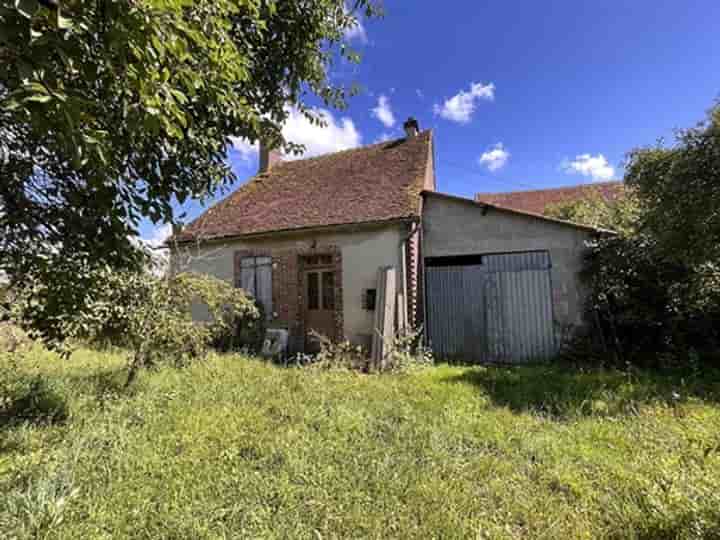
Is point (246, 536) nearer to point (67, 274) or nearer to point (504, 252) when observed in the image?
point (67, 274)

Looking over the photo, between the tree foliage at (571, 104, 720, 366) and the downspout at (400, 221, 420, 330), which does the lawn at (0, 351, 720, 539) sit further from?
the downspout at (400, 221, 420, 330)

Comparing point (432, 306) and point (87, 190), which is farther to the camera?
point (432, 306)

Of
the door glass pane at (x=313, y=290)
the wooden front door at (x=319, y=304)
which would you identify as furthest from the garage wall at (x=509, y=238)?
the door glass pane at (x=313, y=290)

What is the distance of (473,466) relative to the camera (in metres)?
3.08

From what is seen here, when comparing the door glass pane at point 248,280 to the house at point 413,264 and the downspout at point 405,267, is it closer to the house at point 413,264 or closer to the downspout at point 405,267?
the house at point 413,264

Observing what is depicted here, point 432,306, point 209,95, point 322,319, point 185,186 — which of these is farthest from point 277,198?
A: point 209,95

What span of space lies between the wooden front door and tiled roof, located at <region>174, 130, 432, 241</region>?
123 cm

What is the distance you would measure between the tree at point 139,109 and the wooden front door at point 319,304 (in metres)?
4.97

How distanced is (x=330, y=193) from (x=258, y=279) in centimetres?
298

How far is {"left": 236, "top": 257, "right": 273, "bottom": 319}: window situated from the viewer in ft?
29.2

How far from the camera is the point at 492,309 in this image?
25.2 feet

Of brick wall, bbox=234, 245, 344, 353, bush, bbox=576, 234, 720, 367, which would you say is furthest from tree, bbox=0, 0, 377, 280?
bush, bbox=576, 234, 720, 367

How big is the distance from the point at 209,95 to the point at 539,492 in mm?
3776

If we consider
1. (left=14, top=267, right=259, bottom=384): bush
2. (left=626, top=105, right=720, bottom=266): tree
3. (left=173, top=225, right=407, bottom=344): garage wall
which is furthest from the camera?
(left=173, top=225, right=407, bottom=344): garage wall
